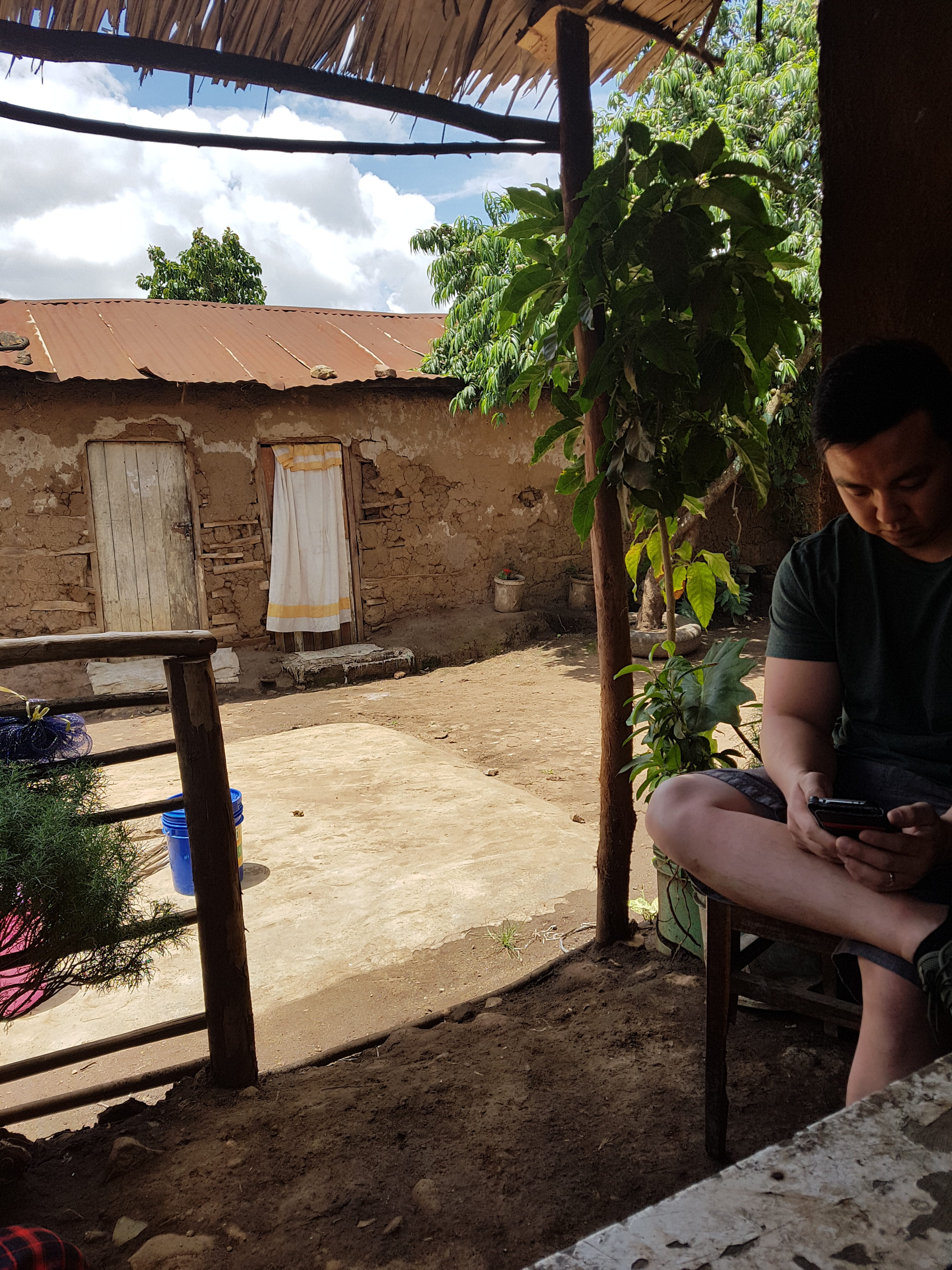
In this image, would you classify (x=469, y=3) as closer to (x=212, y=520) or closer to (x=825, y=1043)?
(x=825, y=1043)

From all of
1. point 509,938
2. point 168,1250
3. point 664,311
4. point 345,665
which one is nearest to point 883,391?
point 664,311

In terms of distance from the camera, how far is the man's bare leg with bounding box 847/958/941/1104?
3.86 ft

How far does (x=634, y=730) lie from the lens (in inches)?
108

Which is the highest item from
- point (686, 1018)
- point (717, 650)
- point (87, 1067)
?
point (717, 650)

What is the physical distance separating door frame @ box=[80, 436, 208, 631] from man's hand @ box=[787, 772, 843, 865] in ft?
24.5

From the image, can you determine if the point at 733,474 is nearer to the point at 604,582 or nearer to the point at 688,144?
the point at 688,144

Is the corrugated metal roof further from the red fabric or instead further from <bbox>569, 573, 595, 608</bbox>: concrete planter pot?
the red fabric

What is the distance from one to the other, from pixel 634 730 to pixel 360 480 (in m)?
6.64

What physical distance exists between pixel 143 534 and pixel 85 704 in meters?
6.47

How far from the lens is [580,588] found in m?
9.71

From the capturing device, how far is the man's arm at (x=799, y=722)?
5.10 feet

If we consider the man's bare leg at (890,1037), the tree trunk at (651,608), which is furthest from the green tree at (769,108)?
the man's bare leg at (890,1037)

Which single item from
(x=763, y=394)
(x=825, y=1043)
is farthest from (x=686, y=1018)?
(x=763, y=394)

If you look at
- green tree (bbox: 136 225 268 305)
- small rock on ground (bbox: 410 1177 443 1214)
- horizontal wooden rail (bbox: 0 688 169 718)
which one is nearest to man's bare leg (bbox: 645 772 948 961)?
small rock on ground (bbox: 410 1177 443 1214)
